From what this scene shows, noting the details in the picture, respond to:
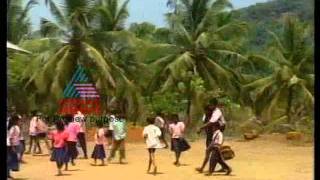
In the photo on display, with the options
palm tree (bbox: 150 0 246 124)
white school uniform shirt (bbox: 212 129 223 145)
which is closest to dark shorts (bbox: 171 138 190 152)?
white school uniform shirt (bbox: 212 129 223 145)

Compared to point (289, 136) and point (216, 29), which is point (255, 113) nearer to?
point (289, 136)

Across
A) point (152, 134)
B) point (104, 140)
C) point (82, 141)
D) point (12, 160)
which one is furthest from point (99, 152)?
point (12, 160)

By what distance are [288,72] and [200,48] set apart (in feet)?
9.29

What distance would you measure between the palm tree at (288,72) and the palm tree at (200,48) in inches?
41.1

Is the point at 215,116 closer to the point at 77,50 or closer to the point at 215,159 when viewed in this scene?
the point at 215,159

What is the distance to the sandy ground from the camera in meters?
9.33

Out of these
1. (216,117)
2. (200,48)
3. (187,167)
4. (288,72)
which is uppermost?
(200,48)

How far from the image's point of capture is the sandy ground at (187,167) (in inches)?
367

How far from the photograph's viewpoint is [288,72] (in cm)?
1708

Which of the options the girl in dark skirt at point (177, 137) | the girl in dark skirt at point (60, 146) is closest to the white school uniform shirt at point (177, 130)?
the girl in dark skirt at point (177, 137)

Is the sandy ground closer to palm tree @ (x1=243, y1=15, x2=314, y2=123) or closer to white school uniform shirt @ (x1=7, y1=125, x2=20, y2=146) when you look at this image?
white school uniform shirt @ (x1=7, y1=125, x2=20, y2=146)

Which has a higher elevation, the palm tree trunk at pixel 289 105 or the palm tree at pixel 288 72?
the palm tree at pixel 288 72

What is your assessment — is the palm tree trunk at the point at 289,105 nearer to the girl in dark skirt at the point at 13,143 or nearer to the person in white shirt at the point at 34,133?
the person in white shirt at the point at 34,133
